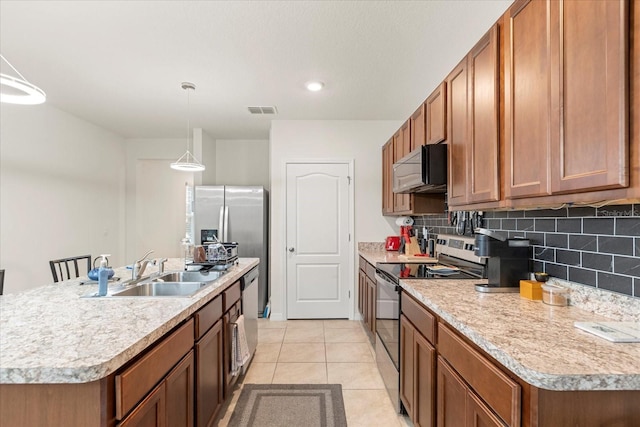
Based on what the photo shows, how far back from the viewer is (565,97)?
108cm

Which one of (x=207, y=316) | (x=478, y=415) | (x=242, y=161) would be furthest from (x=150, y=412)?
(x=242, y=161)

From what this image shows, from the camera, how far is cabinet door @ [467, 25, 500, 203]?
1501mm

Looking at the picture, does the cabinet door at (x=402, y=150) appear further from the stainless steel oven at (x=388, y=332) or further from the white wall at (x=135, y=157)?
the white wall at (x=135, y=157)

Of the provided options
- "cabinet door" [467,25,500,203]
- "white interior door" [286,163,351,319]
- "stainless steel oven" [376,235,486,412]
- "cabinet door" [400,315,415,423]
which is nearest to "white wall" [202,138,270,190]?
"white interior door" [286,163,351,319]

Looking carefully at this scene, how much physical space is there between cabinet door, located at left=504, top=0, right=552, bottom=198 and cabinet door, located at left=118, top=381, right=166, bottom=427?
5.37ft

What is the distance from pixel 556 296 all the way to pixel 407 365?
2.99 ft

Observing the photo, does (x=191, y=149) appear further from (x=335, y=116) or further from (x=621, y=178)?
(x=621, y=178)

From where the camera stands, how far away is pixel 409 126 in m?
2.88

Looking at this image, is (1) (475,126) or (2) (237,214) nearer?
(1) (475,126)

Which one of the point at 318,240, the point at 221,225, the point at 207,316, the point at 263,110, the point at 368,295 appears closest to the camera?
the point at 207,316

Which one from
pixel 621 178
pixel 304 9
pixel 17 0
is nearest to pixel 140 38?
pixel 17 0

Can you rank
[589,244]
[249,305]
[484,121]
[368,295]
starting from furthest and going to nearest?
[368,295] < [249,305] < [484,121] < [589,244]

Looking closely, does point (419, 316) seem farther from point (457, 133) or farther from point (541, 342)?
point (457, 133)

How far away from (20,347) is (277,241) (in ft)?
10.2
